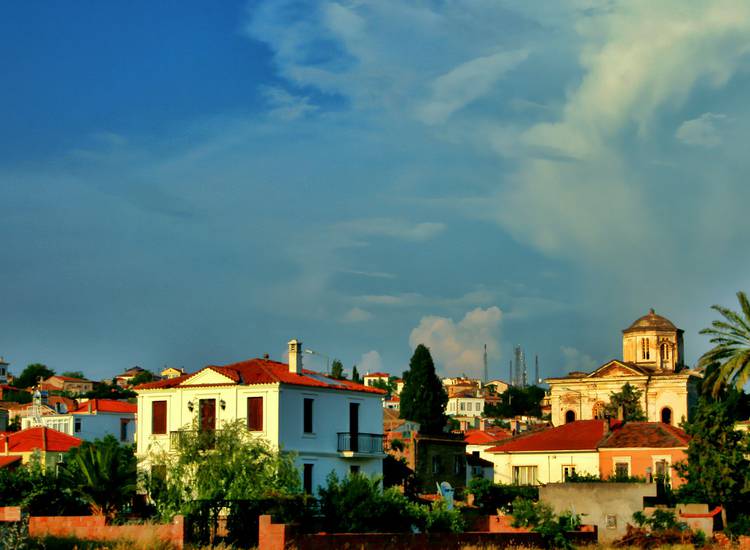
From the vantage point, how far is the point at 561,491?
43781 millimetres

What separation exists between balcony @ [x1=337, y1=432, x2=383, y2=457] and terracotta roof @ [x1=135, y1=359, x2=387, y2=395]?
201 centimetres

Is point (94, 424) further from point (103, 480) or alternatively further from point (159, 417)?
point (103, 480)

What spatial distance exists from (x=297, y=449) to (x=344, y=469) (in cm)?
316

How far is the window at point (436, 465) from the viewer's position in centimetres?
6500

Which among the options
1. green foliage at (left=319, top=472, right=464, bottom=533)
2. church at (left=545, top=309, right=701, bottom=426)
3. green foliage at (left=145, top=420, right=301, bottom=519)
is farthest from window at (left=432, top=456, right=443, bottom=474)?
church at (left=545, top=309, right=701, bottom=426)

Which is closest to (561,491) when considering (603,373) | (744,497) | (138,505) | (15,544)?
(744,497)

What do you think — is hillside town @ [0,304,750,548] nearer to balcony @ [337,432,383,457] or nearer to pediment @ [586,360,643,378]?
balcony @ [337,432,383,457]

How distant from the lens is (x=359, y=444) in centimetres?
4800

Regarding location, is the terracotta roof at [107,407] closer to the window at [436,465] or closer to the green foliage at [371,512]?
the window at [436,465]

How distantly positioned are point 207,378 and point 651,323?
70774 millimetres

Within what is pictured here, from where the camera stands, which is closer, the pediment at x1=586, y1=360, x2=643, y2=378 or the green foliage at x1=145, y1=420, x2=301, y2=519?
the green foliage at x1=145, y1=420, x2=301, y2=519

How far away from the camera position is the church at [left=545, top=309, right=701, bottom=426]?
102688mm

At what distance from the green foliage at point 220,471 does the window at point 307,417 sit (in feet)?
14.5

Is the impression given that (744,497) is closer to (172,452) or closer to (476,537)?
(476,537)
